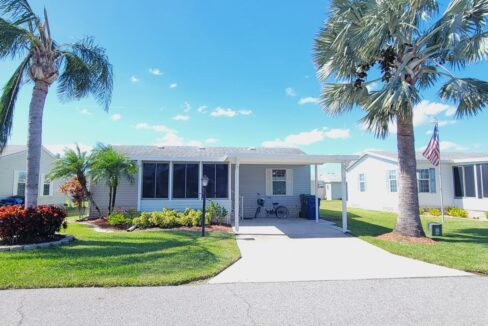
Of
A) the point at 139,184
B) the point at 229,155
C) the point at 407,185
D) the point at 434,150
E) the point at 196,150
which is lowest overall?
the point at 407,185

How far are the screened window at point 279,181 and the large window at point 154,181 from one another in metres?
5.73

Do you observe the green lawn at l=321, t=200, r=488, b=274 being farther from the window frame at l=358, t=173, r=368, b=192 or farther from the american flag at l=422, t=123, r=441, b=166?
the window frame at l=358, t=173, r=368, b=192

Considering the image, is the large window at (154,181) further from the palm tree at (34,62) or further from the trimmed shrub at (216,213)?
the palm tree at (34,62)

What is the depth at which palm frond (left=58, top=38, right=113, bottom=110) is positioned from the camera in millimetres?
8703

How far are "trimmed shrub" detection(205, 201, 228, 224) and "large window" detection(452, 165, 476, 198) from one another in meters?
14.1

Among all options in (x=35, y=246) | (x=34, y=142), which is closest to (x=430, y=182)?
(x=35, y=246)

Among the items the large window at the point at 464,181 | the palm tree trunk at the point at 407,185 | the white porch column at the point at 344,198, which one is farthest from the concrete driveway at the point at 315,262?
the large window at the point at 464,181

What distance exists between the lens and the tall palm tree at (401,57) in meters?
8.37

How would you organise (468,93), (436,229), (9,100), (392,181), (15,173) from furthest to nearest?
(392,181) < (15,173) < (436,229) < (468,93) < (9,100)

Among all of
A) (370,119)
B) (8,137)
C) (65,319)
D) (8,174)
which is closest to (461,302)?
(65,319)

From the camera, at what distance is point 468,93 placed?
8477 mm

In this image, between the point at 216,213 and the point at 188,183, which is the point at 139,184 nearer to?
the point at 188,183

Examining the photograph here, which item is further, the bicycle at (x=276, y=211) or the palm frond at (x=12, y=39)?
the bicycle at (x=276, y=211)

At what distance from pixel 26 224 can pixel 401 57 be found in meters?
12.0
